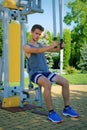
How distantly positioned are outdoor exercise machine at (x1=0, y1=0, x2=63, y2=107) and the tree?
2033cm

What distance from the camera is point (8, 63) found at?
674 centimetres

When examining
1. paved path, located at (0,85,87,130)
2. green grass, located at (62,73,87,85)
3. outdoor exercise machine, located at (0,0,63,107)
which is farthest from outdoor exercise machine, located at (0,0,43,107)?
green grass, located at (62,73,87,85)

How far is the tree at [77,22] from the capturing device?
28.5m

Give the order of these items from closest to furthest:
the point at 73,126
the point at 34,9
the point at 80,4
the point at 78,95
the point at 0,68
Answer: the point at 73,126 → the point at 34,9 → the point at 0,68 → the point at 78,95 → the point at 80,4

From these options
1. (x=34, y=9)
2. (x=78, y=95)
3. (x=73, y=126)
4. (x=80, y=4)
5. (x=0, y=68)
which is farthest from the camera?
(x=80, y=4)

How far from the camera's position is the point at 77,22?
31.3 meters

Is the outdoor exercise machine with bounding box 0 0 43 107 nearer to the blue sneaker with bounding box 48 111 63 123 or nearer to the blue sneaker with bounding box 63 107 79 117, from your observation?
the blue sneaker with bounding box 63 107 79 117

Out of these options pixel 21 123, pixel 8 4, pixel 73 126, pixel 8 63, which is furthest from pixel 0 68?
pixel 73 126

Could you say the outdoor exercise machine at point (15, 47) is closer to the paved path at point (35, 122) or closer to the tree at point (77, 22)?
the paved path at point (35, 122)

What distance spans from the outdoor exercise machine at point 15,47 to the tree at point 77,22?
20333mm

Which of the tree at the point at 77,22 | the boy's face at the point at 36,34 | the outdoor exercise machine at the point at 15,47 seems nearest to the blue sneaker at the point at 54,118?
the outdoor exercise machine at the point at 15,47

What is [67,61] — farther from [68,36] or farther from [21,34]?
[21,34]

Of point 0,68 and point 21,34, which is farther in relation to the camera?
point 0,68

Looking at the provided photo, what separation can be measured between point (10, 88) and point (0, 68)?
689mm
